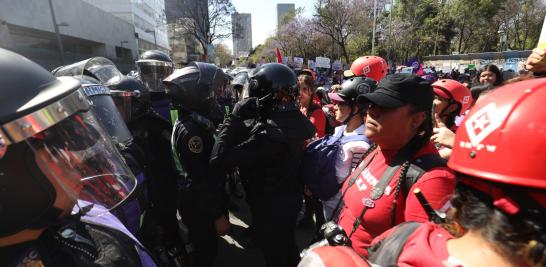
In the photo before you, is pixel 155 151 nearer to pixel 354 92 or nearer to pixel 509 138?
pixel 354 92

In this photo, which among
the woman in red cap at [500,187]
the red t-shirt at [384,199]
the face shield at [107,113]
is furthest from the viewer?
the face shield at [107,113]

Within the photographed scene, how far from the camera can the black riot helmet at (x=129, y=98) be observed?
329 cm

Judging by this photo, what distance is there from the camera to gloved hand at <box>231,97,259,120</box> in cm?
253

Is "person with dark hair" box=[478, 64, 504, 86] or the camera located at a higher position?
"person with dark hair" box=[478, 64, 504, 86]

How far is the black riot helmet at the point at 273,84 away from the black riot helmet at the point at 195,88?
52 cm

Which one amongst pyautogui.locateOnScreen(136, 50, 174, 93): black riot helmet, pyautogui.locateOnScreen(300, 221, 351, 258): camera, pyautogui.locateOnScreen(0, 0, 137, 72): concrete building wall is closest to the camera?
pyautogui.locateOnScreen(300, 221, 351, 258): camera

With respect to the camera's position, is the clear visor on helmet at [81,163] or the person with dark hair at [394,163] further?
the person with dark hair at [394,163]

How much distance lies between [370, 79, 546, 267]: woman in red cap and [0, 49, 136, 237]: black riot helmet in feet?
3.94

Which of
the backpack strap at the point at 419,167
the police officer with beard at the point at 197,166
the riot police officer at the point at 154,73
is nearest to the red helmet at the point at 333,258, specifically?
the backpack strap at the point at 419,167

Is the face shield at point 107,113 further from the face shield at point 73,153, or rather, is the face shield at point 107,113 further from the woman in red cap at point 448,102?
the woman in red cap at point 448,102

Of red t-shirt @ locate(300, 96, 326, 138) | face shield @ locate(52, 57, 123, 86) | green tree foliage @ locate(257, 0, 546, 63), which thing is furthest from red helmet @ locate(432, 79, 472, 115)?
green tree foliage @ locate(257, 0, 546, 63)

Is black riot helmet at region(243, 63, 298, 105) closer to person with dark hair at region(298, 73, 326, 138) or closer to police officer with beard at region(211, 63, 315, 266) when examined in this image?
police officer with beard at region(211, 63, 315, 266)

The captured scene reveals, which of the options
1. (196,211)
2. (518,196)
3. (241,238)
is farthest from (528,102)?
(241,238)

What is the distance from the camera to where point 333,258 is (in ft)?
2.96
